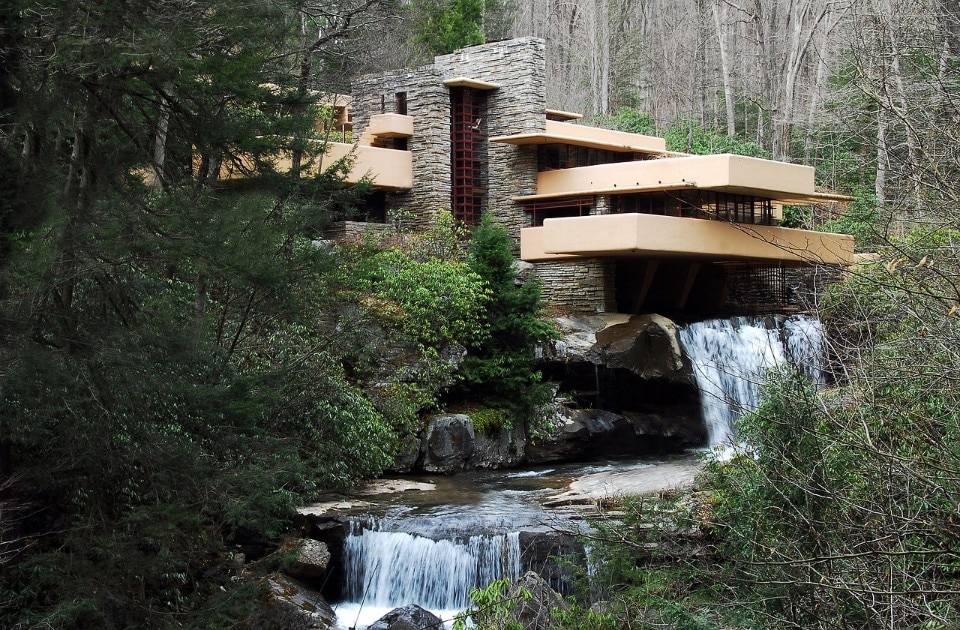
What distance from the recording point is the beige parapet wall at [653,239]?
2473 centimetres

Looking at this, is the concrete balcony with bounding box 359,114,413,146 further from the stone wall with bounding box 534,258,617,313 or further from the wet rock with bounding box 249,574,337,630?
the wet rock with bounding box 249,574,337,630

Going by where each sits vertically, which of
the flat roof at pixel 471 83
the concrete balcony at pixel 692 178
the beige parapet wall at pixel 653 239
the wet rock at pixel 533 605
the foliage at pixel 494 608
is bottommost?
the wet rock at pixel 533 605

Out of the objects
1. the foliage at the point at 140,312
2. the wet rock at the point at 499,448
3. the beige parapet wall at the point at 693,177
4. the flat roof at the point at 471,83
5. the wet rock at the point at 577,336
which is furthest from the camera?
the flat roof at the point at 471,83

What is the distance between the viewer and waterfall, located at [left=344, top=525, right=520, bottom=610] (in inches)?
602

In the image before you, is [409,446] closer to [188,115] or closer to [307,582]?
[307,582]

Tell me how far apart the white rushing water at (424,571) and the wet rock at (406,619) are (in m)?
1.02

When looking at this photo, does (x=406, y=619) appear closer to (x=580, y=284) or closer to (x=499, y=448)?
(x=499, y=448)

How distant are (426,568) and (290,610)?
2286 mm

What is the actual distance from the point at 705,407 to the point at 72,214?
15736mm

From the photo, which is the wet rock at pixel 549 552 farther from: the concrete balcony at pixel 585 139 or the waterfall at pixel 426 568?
the concrete balcony at pixel 585 139

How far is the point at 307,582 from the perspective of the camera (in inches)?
608

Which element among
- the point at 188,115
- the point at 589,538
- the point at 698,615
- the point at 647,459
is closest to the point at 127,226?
the point at 188,115

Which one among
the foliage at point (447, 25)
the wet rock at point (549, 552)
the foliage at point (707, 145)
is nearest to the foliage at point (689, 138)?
the foliage at point (707, 145)

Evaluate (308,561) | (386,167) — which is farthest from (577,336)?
(308,561)
